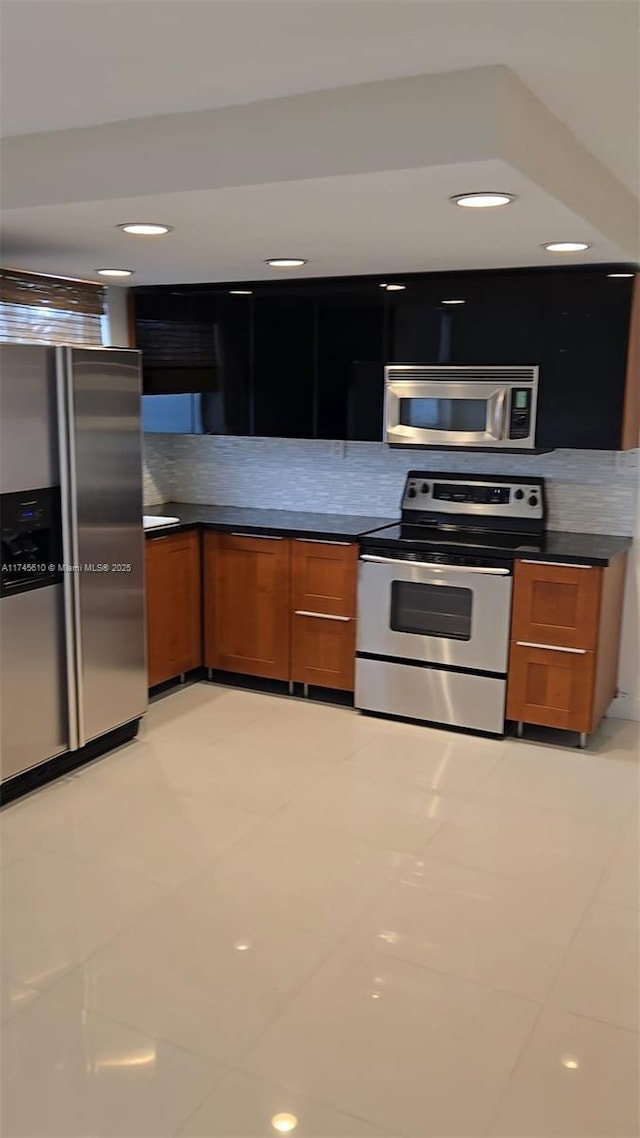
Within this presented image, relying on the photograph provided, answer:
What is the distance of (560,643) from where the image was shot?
157 inches

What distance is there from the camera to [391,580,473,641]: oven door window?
419 centimetres

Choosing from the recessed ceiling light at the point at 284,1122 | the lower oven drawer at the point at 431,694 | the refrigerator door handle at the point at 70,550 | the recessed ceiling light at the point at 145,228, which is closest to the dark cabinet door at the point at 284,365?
the lower oven drawer at the point at 431,694

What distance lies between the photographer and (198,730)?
14.0 ft

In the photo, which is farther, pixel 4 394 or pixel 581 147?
pixel 4 394

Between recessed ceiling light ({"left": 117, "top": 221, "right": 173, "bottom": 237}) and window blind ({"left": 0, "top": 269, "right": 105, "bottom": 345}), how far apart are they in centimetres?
113

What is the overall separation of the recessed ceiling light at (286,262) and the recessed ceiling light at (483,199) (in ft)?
4.19

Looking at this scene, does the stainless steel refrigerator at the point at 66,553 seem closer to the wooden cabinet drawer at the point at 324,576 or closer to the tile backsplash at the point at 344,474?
the wooden cabinet drawer at the point at 324,576

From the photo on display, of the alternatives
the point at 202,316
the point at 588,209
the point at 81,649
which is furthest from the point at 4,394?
the point at 588,209

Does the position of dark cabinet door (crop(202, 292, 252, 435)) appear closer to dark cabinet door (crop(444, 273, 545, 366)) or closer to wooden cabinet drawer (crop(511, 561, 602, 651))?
dark cabinet door (crop(444, 273, 545, 366))

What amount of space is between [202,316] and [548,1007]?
11.6 feet

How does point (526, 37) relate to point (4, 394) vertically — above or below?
above

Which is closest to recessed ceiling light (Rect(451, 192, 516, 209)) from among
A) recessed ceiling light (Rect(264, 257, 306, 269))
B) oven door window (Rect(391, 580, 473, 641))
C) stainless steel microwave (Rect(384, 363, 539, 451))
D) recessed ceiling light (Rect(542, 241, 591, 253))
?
recessed ceiling light (Rect(542, 241, 591, 253))

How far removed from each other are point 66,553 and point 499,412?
1942mm

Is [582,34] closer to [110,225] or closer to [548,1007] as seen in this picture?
[110,225]
